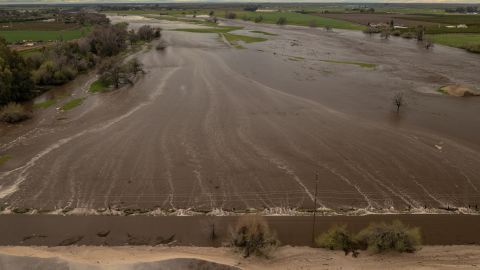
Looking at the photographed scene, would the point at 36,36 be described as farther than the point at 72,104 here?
Yes

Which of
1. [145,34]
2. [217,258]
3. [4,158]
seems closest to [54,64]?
[4,158]


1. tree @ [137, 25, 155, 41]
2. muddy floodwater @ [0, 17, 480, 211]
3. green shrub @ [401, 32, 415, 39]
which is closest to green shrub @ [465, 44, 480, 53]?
green shrub @ [401, 32, 415, 39]

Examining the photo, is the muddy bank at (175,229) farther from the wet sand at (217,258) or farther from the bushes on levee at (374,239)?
the bushes on levee at (374,239)

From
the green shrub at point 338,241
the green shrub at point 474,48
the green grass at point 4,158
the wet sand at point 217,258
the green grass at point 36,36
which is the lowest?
the wet sand at point 217,258

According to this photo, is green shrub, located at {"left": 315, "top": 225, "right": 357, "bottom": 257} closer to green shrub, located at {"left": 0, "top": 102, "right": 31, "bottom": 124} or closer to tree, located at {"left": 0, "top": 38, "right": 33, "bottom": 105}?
green shrub, located at {"left": 0, "top": 102, "right": 31, "bottom": 124}

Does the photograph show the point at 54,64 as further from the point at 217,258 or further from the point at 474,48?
the point at 474,48

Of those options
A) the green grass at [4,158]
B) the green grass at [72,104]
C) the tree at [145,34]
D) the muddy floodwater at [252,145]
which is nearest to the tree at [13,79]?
the muddy floodwater at [252,145]
